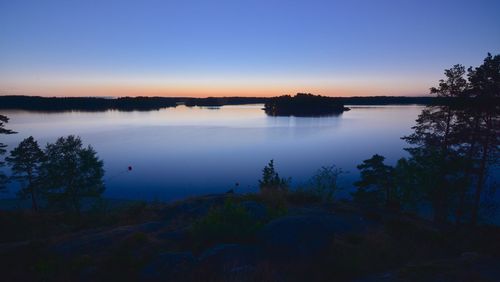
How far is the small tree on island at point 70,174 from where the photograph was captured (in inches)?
1242

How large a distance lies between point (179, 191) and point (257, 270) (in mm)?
33716

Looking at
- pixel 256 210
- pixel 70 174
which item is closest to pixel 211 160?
pixel 70 174

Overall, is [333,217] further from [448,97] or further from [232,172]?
[232,172]

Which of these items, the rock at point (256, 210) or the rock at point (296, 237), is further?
the rock at point (256, 210)

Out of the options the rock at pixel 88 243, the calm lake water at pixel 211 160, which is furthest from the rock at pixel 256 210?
the calm lake water at pixel 211 160

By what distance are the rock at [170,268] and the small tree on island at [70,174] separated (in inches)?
1130

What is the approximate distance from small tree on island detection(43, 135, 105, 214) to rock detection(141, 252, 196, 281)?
2870 centimetres

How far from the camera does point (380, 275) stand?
25.5 ft

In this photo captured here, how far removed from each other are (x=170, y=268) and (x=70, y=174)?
3039cm

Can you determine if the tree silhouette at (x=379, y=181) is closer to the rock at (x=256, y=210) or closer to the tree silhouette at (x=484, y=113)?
the tree silhouette at (x=484, y=113)

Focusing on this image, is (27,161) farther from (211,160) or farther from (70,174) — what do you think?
(211,160)

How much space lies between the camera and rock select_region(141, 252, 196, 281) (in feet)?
23.6

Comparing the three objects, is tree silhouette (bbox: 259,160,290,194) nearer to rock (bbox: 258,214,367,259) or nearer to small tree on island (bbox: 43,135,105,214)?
rock (bbox: 258,214,367,259)

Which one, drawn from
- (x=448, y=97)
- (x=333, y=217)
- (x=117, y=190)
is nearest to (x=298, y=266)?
(x=333, y=217)
